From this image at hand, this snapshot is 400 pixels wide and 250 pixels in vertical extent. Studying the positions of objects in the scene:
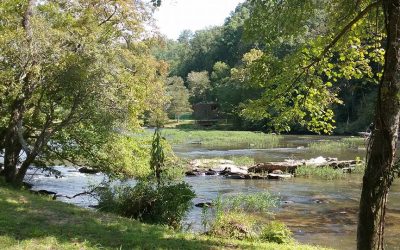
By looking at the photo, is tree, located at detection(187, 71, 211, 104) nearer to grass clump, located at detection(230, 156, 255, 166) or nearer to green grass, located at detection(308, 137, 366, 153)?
green grass, located at detection(308, 137, 366, 153)

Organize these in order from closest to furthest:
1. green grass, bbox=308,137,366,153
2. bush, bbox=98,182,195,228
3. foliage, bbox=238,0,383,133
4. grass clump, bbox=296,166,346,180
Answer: foliage, bbox=238,0,383,133 → bush, bbox=98,182,195,228 → grass clump, bbox=296,166,346,180 → green grass, bbox=308,137,366,153

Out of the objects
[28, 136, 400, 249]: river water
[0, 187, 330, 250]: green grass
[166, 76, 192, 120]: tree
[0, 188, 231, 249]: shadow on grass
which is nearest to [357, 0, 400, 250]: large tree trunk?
[0, 187, 330, 250]: green grass

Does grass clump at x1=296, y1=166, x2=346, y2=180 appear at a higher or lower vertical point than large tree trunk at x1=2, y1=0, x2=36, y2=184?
lower

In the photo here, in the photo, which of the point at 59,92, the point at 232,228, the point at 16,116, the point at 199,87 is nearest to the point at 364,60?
the point at 232,228

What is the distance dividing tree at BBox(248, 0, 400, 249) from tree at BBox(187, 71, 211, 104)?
92.4 meters

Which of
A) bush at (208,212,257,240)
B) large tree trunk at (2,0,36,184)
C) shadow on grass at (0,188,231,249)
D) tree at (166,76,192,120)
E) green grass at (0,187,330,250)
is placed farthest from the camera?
tree at (166,76,192,120)

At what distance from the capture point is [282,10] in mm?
8727

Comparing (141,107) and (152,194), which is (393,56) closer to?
(152,194)

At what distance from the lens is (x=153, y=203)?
12.3 m

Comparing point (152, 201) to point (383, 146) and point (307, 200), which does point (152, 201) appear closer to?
point (383, 146)

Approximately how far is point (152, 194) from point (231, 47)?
105 meters

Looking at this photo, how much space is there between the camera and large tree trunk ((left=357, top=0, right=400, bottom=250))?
20.2 ft

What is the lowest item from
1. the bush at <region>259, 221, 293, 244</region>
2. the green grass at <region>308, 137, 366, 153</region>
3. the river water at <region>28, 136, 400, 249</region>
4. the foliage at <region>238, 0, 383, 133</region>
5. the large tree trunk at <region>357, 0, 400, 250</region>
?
the river water at <region>28, 136, 400, 249</region>

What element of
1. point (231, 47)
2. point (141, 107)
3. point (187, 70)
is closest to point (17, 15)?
point (141, 107)
